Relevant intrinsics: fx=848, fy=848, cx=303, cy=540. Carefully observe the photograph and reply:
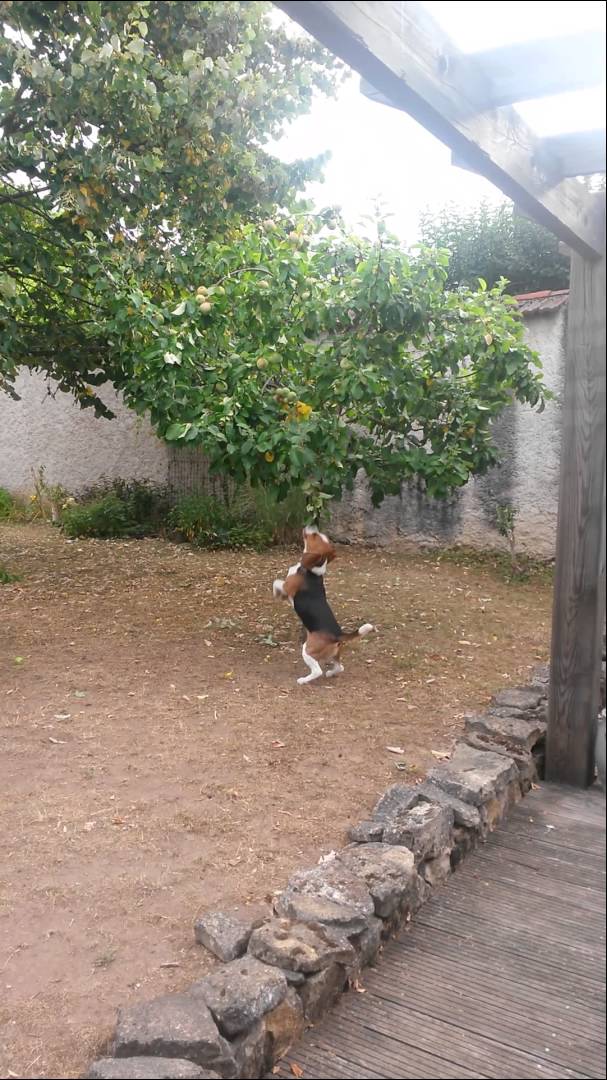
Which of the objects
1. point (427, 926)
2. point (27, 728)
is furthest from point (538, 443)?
point (427, 926)

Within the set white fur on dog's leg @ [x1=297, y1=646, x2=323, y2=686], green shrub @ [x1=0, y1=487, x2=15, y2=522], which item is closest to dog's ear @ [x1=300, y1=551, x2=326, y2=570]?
white fur on dog's leg @ [x1=297, y1=646, x2=323, y2=686]

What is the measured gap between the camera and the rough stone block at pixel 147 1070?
188 centimetres

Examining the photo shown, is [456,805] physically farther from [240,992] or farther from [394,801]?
[240,992]

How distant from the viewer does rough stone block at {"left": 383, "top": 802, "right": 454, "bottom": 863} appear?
3.02 metres

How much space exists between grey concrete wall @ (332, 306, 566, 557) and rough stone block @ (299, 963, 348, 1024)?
6.49m

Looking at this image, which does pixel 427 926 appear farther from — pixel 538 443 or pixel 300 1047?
pixel 538 443

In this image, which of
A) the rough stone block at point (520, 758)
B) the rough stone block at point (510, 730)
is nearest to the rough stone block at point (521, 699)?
the rough stone block at point (510, 730)

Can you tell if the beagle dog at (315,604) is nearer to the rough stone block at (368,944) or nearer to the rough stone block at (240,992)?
the rough stone block at (368,944)

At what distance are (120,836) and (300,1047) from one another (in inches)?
53.3

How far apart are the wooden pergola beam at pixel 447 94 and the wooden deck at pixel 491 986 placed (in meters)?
1.71

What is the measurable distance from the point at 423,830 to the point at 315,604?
2.27 m

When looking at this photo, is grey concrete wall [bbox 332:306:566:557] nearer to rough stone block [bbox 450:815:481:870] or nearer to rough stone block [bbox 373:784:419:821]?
rough stone block [bbox 373:784:419:821]

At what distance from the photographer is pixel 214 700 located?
16.4ft

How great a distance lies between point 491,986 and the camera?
242 cm
